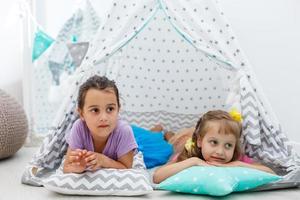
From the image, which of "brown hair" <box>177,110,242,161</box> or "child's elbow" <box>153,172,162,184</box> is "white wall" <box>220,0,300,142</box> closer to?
"brown hair" <box>177,110,242,161</box>

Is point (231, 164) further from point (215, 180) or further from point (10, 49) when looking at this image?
point (10, 49)

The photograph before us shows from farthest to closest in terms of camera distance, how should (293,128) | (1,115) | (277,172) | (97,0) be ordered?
1. (97,0)
2. (293,128)
3. (1,115)
4. (277,172)

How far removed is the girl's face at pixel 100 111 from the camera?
1795 mm

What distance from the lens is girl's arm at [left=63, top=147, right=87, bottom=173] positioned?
1.63 meters

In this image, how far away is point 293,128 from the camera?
8.98 ft

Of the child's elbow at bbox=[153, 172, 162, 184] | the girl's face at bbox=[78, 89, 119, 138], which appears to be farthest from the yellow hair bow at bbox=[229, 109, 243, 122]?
the girl's face at bbox=[78, 89, 119, 138]

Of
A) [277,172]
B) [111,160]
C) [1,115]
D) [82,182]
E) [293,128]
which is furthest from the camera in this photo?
[293,128]

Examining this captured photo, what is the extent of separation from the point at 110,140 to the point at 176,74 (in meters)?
1.08

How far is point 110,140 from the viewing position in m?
1.89

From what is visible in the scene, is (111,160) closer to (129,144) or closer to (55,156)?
(129,144)

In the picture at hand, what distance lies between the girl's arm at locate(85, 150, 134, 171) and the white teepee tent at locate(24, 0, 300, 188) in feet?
1.06

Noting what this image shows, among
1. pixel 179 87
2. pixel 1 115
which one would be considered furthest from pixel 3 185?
pixel 179 87

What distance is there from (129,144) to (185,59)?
1115mm

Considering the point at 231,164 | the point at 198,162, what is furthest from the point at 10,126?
the point at 231,164
